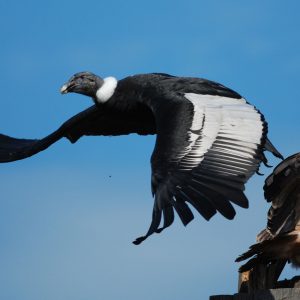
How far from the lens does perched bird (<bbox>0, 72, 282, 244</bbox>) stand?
10.4m

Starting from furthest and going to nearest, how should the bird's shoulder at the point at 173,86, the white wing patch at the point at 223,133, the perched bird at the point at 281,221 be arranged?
the bird's shoulder at the point at 173,86 → the perched bird at the point at 281,221 → the white wing patch at the point at 223,133

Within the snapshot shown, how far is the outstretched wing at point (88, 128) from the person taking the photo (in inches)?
539

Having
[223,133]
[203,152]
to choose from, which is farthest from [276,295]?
[223,133]

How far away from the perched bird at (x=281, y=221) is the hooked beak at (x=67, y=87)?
303cm

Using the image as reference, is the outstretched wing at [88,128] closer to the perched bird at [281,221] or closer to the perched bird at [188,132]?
the perched bird at [188,132]

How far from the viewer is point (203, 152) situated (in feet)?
36.8

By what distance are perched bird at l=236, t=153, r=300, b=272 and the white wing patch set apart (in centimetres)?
42

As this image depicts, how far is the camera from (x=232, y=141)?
37.2 ft

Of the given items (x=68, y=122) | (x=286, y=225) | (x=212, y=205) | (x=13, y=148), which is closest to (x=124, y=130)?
(x=68, y=122)

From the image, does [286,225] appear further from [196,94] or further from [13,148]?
[13,148]

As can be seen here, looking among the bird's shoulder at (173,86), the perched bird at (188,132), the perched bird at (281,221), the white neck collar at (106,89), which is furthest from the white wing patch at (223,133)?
the white neck collar at (106,89)

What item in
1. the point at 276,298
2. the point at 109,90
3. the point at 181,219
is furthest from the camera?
the point at 109,90

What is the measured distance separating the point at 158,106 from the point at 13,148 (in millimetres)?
3467

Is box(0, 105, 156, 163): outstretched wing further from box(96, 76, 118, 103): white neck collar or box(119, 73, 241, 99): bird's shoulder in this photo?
box(119, 73, 241, 99): bird's shoulder
